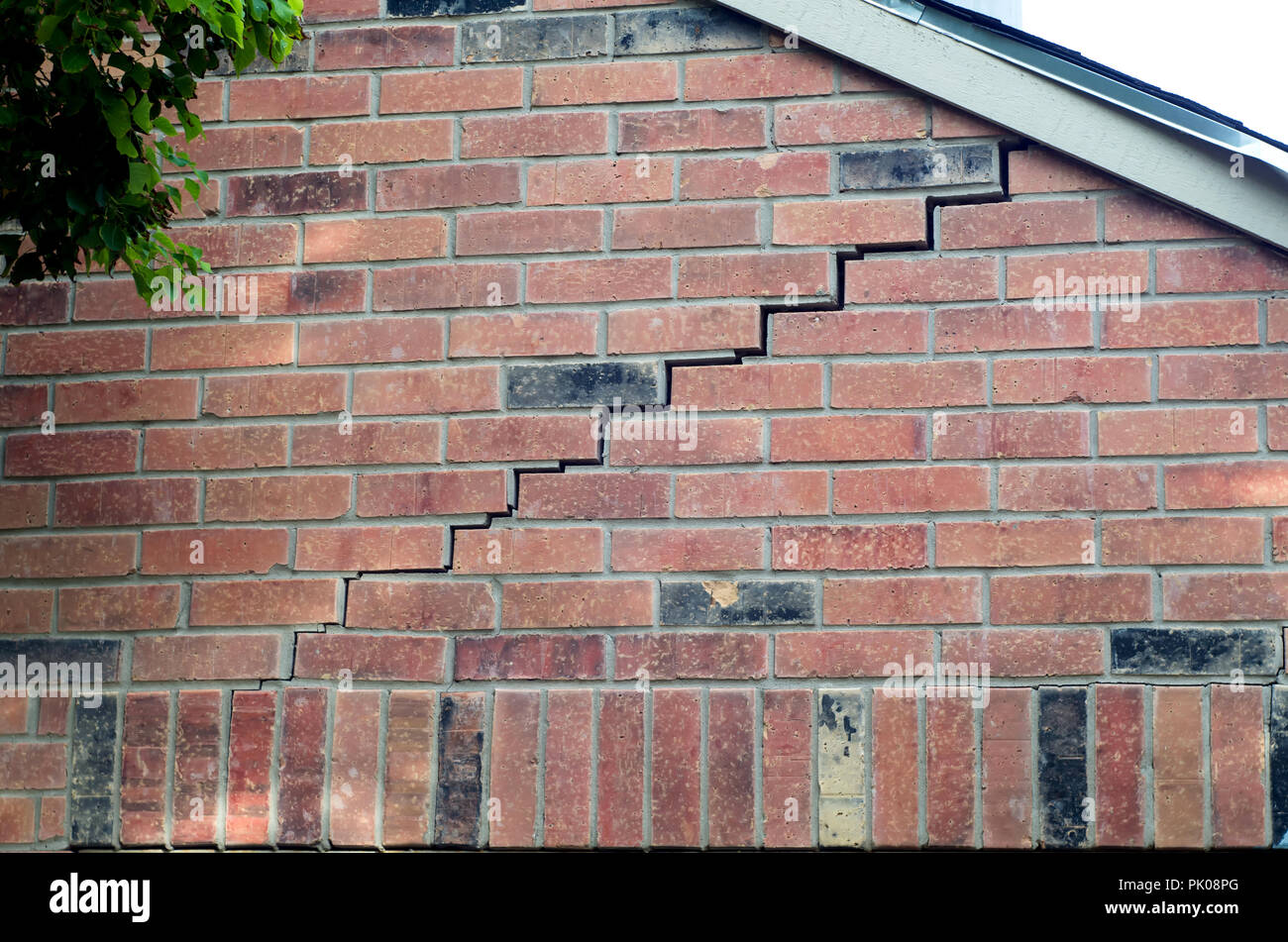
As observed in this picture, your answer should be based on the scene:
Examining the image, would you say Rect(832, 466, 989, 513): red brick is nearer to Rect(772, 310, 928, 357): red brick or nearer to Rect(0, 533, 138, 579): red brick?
Rect(772, 310, 928, 357): red brick

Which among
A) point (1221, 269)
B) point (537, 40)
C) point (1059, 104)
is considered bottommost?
point (1221, 269)

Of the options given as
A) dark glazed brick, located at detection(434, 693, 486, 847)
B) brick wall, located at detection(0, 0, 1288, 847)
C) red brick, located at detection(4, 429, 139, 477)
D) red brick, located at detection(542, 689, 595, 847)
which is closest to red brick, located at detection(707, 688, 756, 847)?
brick wall, located at detection(0, 0, 1288, 847)

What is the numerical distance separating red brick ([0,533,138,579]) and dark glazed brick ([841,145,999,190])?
1.71 m

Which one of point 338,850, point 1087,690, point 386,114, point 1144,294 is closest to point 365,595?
point 338,850

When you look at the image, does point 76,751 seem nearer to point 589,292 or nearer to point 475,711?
point 475,711

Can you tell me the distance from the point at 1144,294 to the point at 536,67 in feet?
4.46

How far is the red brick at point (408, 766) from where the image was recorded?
8.41 ft

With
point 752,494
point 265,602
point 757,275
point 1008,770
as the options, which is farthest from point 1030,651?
point 265,602

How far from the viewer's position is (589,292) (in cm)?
275

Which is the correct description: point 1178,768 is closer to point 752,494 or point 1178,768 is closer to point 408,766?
point 752,494

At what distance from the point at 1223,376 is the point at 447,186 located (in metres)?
1.64

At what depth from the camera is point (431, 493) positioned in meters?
2.72
